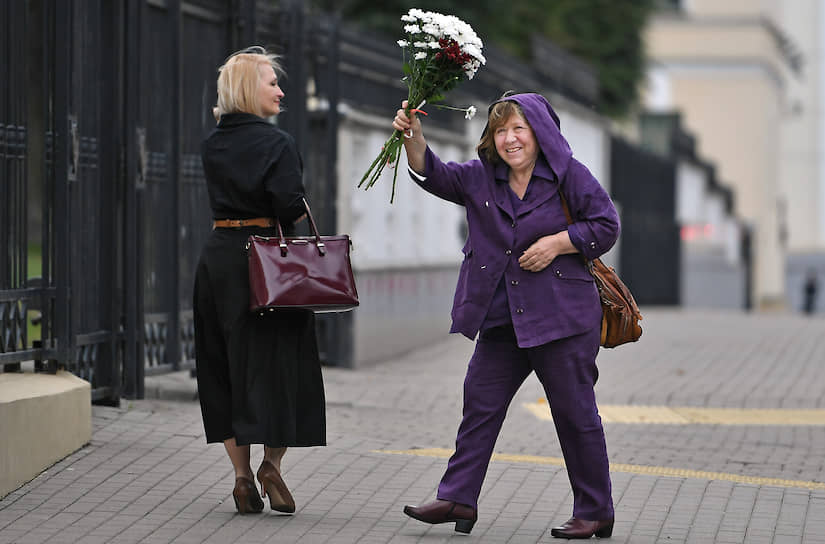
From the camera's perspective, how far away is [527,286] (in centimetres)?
613

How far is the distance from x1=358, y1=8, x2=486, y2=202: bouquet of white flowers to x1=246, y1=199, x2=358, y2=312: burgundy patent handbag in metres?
0.40

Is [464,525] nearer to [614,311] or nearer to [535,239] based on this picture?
[614,311]

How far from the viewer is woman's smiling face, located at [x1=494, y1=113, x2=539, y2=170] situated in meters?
6.15

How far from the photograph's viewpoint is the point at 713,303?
132 feet

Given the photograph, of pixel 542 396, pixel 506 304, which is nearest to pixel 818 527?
pixel 506 304

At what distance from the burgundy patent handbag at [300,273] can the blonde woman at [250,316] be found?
0.11m

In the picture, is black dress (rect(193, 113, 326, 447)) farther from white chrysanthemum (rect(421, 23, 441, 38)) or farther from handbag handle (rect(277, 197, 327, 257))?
white chrysanthemum (rect(421, 23, 441, 38))

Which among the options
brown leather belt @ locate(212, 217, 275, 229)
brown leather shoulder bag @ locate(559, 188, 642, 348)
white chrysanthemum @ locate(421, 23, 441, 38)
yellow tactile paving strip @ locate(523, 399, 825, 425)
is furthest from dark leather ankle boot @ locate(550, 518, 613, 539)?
yellow tactile paving strip @ locate(523, 399, 825, 425)

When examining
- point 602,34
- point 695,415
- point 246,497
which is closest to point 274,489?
point 246,497

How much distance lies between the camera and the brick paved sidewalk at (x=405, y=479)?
20.7ft

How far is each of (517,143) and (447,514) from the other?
1451 millimetres

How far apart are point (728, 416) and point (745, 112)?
55872mm

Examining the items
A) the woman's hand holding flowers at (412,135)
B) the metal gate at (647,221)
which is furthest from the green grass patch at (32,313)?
the metal gate at (647,221)

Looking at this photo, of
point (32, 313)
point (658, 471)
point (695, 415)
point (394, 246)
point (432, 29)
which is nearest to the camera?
point (432, 29)
